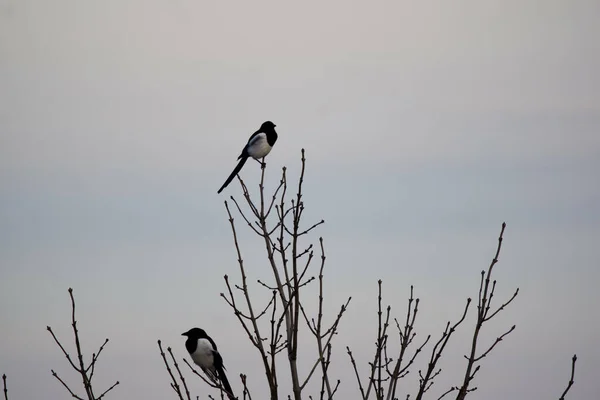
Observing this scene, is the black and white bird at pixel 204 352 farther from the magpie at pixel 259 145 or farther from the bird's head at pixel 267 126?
the bird's head at pixel 267 126

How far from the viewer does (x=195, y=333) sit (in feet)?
25.6

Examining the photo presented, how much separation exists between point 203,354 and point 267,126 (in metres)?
4.35

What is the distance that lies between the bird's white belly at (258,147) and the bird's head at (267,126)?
0.32m

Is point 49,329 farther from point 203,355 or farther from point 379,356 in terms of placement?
point 203,355

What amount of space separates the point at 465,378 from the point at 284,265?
1.25m

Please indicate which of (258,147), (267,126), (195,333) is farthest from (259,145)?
(195,333)

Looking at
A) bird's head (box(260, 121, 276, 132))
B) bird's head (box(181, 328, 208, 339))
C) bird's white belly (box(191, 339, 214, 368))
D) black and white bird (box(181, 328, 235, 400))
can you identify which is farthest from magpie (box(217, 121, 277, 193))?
bird's white belly (box(191, 339, 214, 368))

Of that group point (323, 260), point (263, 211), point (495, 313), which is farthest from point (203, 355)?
point (495, 313)

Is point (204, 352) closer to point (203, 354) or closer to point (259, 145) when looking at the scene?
point (203, 354)

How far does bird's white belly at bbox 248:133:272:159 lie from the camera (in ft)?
34.6

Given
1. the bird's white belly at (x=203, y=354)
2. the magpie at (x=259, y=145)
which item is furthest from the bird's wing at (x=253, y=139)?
the bird's white belly at (x=203, y=354)

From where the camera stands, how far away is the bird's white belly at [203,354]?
7.23 m

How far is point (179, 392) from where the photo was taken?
4.19m

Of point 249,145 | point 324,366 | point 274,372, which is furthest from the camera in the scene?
point 249,145
